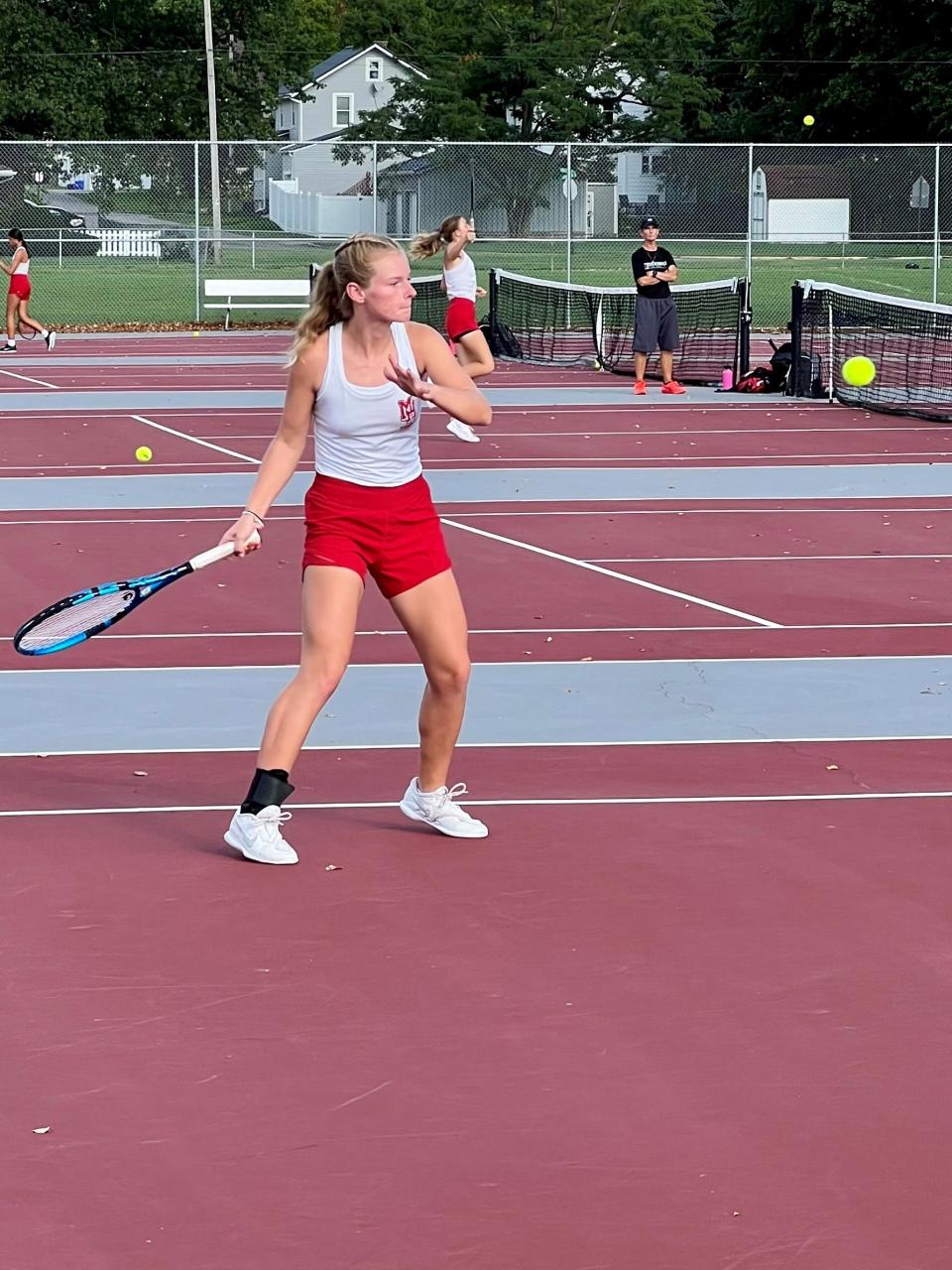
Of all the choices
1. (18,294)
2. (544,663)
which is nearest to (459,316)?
(544,663)

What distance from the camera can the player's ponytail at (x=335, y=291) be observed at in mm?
6098

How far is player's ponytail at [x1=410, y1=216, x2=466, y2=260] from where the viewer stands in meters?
14.1

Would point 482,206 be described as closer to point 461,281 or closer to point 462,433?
point 462,433

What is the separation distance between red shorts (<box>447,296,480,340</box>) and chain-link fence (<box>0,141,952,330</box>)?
1452 cm

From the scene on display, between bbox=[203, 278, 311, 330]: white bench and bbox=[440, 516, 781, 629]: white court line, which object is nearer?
bbox=[440, 516, 781, 629]: white court line

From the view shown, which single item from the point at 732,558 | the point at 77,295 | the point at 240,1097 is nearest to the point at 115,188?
the point at 77,295

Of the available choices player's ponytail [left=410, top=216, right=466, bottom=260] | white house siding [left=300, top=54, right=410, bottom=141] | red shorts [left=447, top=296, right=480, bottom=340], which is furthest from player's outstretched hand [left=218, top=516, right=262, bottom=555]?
white house siding [left=300, top=54, right=410, bottom=141]

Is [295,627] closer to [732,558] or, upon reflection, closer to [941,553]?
[732,558]

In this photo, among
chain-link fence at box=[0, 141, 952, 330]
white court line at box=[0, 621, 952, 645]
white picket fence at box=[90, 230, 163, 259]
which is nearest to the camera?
white court line at box=[0, 621, 952, 645]

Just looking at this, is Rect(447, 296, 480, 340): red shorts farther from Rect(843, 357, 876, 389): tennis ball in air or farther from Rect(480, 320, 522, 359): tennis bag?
Rect(480, 320, 522, 359): tennis bag

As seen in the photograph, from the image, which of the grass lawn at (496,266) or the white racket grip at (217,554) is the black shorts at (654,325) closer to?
the grass lawn at (496,266)

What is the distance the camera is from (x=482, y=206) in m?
35.9

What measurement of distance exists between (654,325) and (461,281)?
480 centimetres

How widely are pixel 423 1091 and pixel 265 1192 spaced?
0.59m
